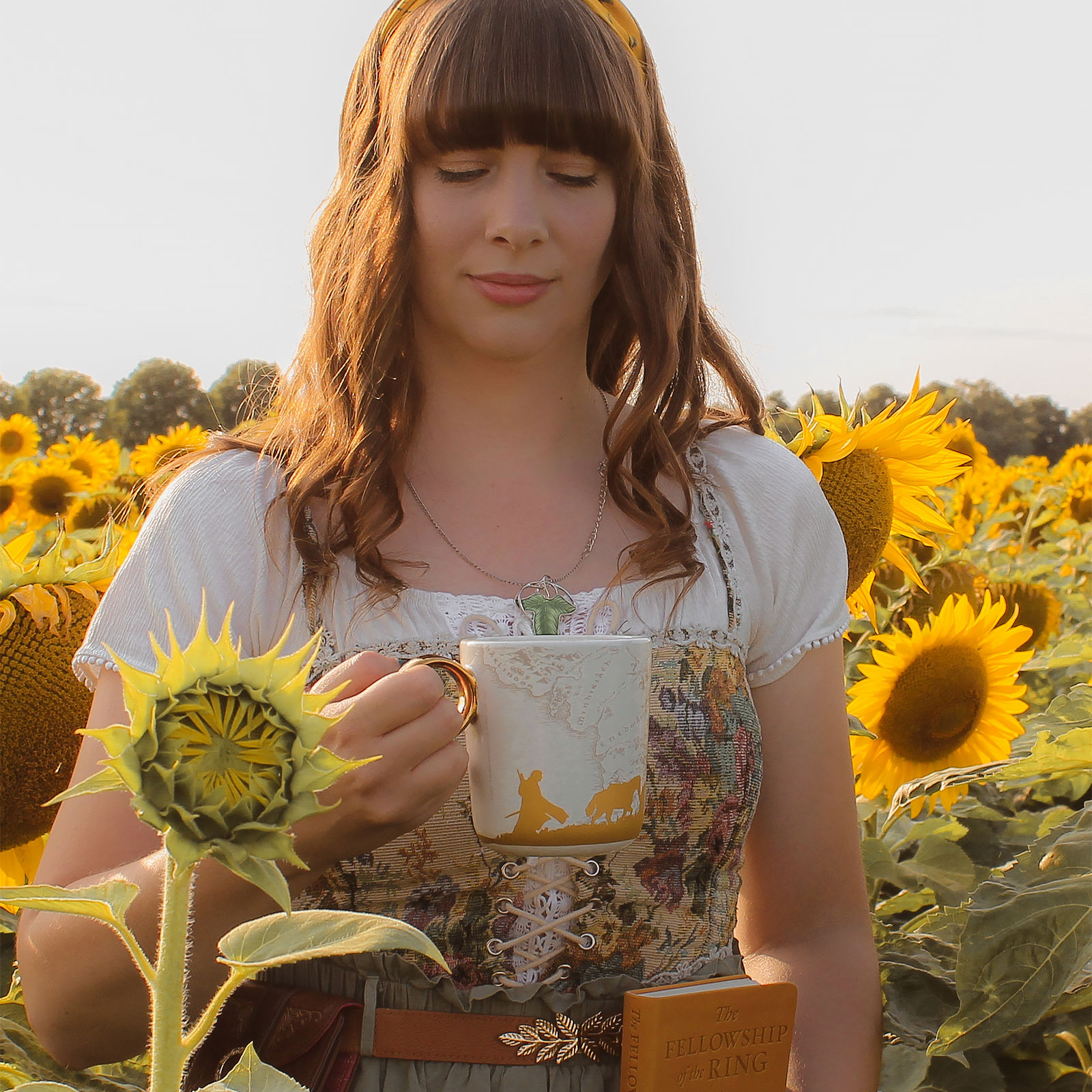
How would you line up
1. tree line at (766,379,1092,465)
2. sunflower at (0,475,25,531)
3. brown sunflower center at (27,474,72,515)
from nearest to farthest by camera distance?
sunflower at (0,475,25,531)
brown sunflower center at (27,474,72,515)
tree line at (766,379,1092,465)

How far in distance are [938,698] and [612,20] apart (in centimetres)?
138

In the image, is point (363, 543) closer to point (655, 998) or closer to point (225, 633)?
point (655, 998)

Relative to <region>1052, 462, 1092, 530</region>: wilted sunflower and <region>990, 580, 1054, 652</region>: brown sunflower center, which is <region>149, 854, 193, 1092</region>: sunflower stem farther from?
<region>1052, 462, 1092, 530</region>: wilted sunflower

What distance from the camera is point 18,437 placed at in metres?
5.83

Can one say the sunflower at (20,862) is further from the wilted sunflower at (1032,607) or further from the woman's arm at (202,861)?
the wilted sunflower at (1032,607)

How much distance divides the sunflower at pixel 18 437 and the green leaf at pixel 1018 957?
5.18m

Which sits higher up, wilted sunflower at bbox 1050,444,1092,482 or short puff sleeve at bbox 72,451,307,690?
wilted sunflower at bbox 1050,444,1092,482

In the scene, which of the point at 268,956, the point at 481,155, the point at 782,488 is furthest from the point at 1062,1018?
the point at 268,956

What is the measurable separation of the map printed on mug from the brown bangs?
656 mm

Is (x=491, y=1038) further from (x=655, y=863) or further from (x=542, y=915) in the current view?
(x=655, y=863)

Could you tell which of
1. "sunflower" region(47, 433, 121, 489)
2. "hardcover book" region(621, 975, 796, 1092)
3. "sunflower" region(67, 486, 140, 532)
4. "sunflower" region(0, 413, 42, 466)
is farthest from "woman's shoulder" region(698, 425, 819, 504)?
"sunflower" region(0, 413, 42, 466)

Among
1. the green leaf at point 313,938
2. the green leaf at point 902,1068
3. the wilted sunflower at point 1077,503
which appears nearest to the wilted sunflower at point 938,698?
the green leaf at point 902,1068

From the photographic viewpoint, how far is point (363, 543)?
4.84 feet

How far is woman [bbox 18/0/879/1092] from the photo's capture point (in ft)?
4.42
